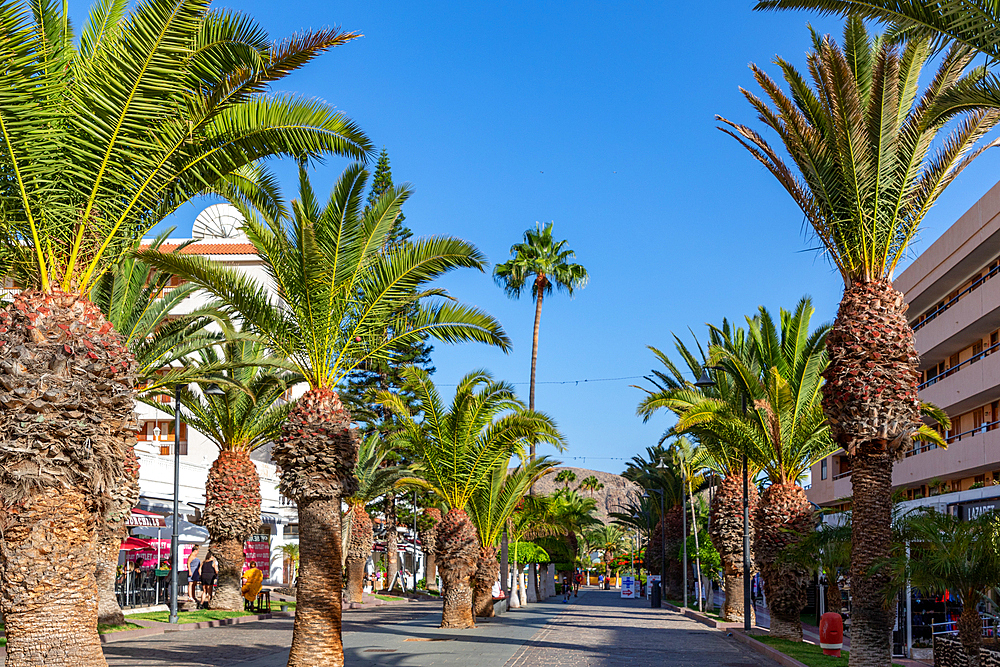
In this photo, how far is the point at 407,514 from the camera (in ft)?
192

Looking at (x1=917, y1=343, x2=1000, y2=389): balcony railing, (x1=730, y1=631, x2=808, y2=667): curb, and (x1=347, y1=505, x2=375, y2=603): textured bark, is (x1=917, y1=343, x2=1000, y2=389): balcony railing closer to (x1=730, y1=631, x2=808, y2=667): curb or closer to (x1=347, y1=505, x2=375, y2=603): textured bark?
(x1=730, y1=631, x2=808, y2=667): curb

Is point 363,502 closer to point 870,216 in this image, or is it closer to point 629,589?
point 629,589

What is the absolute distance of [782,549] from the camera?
24203 millimetres

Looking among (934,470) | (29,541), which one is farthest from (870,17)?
(934,470)

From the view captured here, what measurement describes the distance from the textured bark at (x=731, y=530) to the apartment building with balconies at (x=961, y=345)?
16.6 ft

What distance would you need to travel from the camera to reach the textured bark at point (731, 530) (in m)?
32.8

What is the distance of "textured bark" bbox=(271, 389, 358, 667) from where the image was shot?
1497cm

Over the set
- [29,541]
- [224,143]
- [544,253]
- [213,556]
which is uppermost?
[544,253]

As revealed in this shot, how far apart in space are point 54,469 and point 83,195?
119 inches

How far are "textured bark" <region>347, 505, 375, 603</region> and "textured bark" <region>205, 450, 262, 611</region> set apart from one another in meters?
11.5

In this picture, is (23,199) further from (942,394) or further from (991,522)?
(942,394)

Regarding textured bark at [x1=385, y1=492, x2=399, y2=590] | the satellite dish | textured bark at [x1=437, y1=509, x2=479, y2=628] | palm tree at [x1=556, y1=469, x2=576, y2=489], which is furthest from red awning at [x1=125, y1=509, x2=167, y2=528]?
palm tree at [x1=556, y1=469, x2=576, y2=489]

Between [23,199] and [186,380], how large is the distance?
12.8 meters

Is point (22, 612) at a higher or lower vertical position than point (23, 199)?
lower
